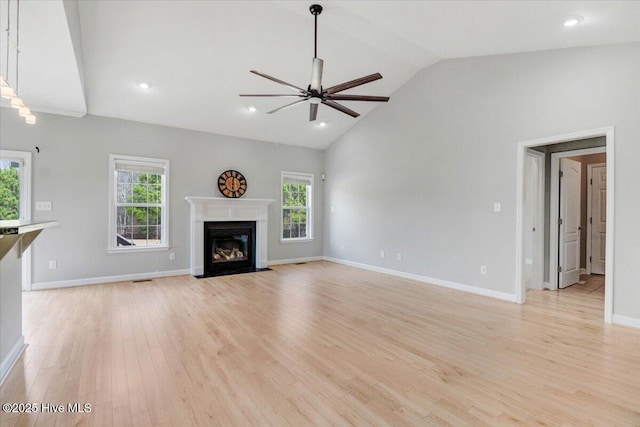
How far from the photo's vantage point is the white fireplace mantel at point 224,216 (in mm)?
5672

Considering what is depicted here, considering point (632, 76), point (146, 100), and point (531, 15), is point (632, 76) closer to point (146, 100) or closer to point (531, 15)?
point (531, 15)

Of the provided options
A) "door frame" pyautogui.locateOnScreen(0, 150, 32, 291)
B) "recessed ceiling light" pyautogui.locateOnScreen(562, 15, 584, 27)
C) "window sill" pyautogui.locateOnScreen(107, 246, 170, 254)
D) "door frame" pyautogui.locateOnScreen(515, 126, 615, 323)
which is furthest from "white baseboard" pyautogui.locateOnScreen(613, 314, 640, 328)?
"door frame" pyautogui.locateOnScreen(0, 150, 32, 291)

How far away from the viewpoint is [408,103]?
5488mm

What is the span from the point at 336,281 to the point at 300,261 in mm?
2080

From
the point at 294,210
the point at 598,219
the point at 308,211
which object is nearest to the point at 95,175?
the point at 294,210

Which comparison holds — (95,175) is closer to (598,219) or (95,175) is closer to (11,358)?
(11,358)

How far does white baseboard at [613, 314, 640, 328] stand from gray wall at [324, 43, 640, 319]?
0.08 meters

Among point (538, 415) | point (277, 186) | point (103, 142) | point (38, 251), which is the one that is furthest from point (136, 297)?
point (538, 415)

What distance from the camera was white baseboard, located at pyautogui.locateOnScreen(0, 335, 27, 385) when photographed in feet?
7.07

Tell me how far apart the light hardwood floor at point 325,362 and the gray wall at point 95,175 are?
0.88 metres

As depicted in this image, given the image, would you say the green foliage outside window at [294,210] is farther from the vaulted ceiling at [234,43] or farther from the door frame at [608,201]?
the door frame at [608,201]

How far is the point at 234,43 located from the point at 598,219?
22.8 ft

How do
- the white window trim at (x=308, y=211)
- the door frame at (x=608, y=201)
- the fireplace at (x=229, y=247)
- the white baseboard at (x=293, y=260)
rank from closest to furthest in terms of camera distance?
the door frame at (x=608, y=201) → the fireplace at (x=229, y=247) → the white baseboard at (x=293, y=260) → the white window trim at (x=308, y=211)

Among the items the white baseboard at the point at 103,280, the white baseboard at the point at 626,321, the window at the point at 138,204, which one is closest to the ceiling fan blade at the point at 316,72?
the window at the point at 138,204
